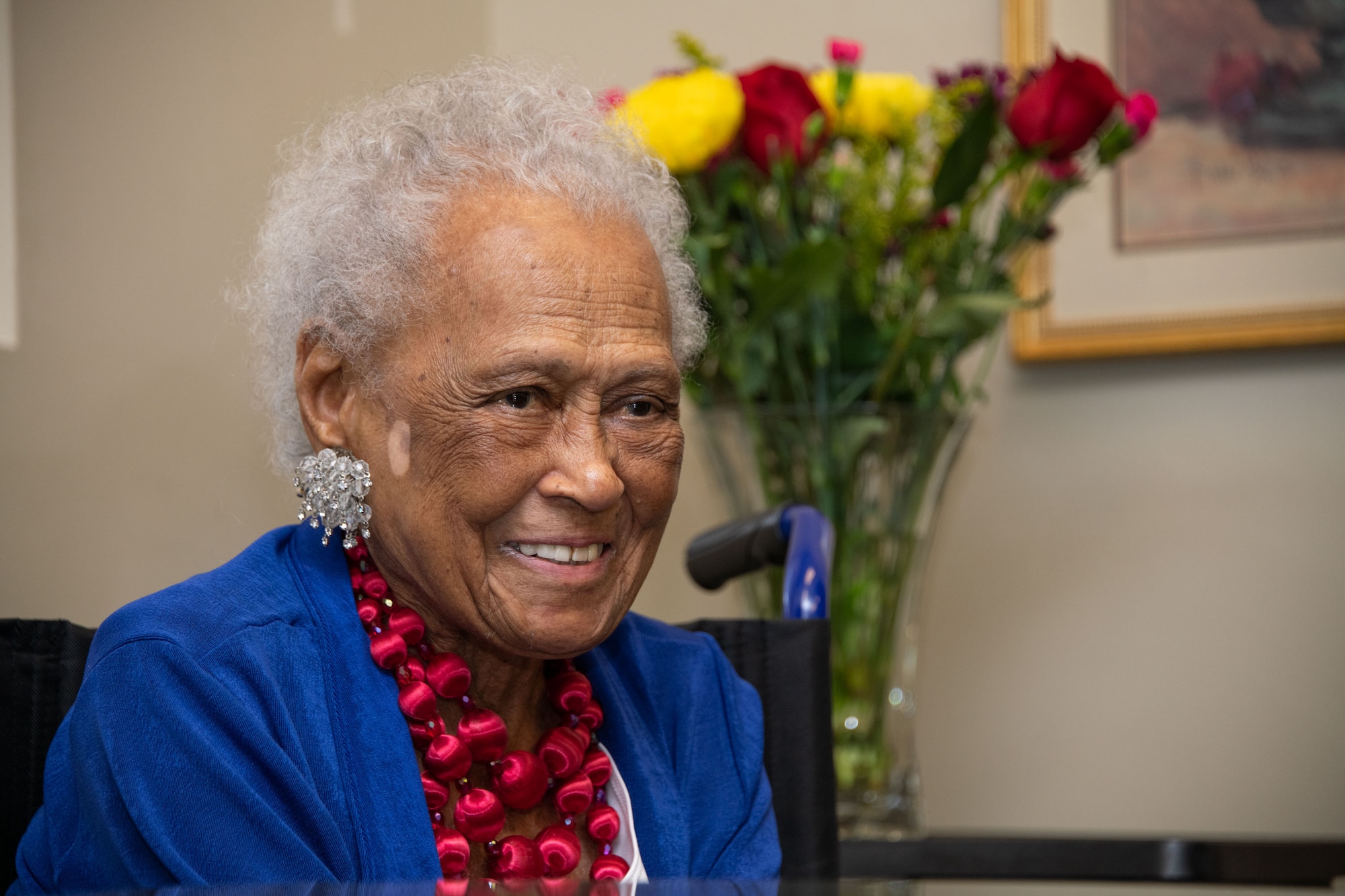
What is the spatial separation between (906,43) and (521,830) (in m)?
1.40

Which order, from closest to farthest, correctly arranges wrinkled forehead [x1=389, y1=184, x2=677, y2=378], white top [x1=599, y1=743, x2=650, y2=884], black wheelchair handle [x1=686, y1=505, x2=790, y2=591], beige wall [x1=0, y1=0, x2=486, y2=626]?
wrinkled forehead [x1=389, y1=184, x2=677, y2=378], white top [x1=599, y1=743, x2=650, y2=884], black wheelchair handle [x1=686, y1=505, x2=790, y2=591], beige wall [x1=0, y1=0, x2=486, y2=626]

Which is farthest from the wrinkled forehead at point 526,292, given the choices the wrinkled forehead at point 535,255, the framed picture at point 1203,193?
the framed picture at point 1203,193

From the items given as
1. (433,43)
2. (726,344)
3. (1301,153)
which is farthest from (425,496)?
(1301,153)

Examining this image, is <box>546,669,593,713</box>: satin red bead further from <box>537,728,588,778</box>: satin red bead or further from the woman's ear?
the woman's ear

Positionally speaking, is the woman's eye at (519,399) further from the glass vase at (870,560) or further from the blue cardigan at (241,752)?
the glass vase at (870,560)

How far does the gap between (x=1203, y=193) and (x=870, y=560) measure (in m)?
0.81

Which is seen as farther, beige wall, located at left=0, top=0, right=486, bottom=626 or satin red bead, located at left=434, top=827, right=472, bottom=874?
beige wall, located at left=0, top=0, right=486, bottom=626

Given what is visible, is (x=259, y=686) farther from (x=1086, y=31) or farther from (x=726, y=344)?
(x=1086, y=31)

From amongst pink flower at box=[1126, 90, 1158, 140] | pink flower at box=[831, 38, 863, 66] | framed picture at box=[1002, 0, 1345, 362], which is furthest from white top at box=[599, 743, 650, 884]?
framed picture at box=[1002, 0, 1345, 362]

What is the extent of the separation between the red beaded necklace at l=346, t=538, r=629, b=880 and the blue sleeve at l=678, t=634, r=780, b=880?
9cm

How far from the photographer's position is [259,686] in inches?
30.5

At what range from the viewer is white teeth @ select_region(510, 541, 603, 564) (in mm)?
860

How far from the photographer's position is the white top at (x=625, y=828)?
940mm

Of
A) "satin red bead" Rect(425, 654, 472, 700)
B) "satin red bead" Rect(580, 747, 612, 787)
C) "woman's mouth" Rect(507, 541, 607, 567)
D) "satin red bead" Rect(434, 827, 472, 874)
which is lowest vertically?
"satin red bead" Rect(434, 827, 472, 874)
